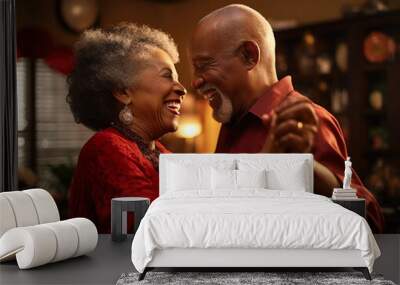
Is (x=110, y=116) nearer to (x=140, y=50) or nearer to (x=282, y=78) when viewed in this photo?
(x=140, y=50)

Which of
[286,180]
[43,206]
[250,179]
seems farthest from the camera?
[286,180]

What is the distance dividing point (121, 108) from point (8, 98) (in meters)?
1.16

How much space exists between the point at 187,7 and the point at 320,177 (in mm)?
2157

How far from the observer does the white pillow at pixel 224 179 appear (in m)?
6.56

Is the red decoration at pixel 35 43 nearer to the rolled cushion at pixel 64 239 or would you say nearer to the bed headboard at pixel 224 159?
the bed headboard at pixel 224 159

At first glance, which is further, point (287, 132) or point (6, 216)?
point (287, 132)

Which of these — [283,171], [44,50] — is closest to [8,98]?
[44,50]

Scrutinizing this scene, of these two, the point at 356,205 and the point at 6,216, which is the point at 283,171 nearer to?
the point at 356,205

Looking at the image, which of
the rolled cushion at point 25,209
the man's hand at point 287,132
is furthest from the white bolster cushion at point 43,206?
the man's hand at point 287,132

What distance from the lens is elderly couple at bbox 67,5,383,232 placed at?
7145mm

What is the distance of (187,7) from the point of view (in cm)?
733

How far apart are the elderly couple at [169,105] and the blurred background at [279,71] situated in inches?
3.8

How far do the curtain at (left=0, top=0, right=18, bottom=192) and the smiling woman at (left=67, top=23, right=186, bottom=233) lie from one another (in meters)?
0.59

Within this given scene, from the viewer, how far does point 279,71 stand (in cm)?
720
